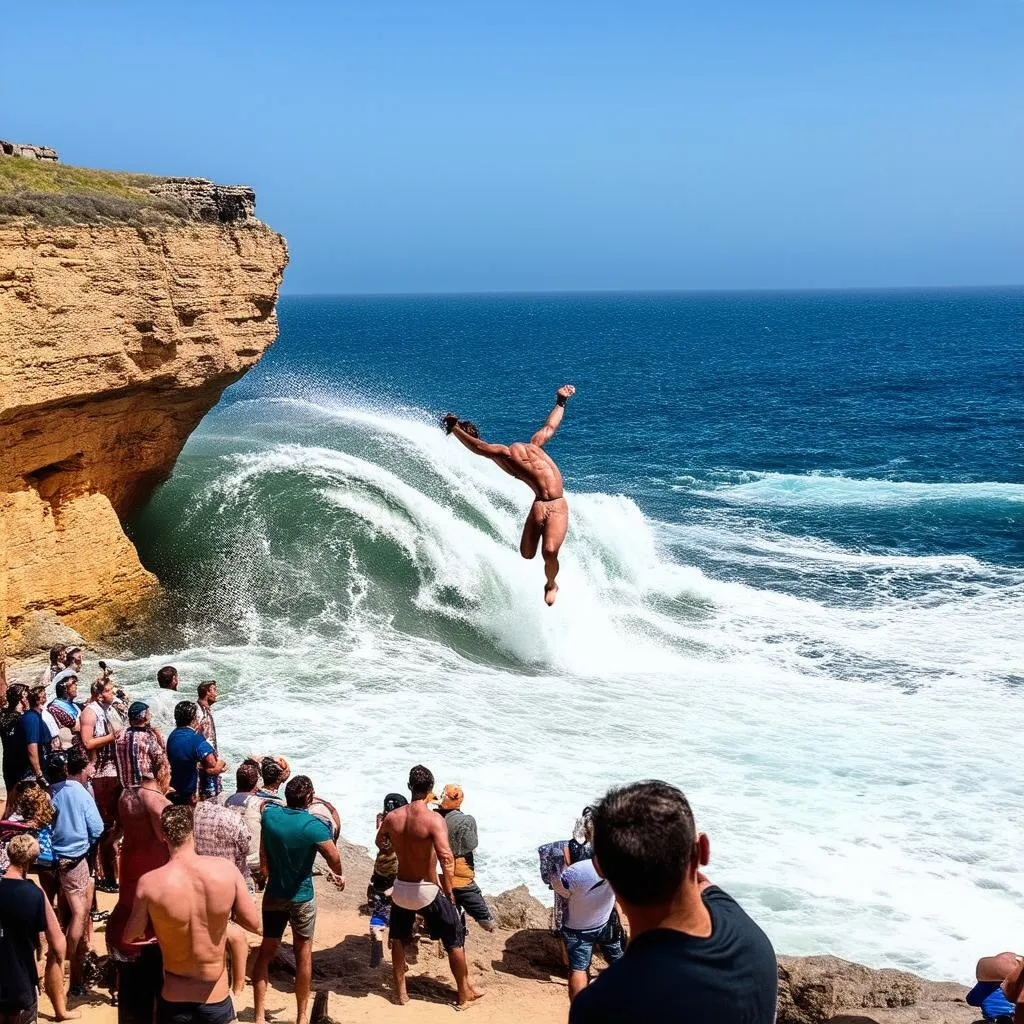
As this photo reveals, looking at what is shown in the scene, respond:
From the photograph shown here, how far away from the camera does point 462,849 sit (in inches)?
322

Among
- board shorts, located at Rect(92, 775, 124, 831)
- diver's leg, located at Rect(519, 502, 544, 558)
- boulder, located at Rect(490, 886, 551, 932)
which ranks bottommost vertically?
boulder, located at Rect(490, 886, 551, 932)

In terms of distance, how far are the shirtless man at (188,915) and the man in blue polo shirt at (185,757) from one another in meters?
2.98

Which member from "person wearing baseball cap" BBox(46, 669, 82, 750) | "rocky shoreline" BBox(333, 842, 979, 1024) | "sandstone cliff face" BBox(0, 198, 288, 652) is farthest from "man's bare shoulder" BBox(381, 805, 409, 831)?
"sandstone cliff face" BBox(0, 198, 288, 652)

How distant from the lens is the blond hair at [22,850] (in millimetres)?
5992

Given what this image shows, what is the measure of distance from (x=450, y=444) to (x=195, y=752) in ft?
63.4

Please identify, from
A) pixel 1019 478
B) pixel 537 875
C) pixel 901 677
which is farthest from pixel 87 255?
pixel 1019 478

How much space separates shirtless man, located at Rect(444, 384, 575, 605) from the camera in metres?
8.39

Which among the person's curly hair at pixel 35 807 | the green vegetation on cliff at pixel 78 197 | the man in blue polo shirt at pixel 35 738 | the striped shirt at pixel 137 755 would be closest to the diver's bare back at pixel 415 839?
the striped shirt at pixel 137 755

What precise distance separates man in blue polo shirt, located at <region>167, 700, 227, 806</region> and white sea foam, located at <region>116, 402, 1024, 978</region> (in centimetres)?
336

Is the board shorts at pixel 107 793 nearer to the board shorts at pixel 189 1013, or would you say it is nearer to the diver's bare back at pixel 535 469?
the board shorts at pixel 189 1013

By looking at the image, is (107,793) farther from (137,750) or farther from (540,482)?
(540,482)

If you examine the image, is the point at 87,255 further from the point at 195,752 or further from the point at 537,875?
the point at 537,875

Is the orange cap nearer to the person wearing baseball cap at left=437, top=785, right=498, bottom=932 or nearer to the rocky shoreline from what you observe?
the person wearing baseball cap at left=437, top=785, right=498, bottom=932

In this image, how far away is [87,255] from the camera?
15.5m
